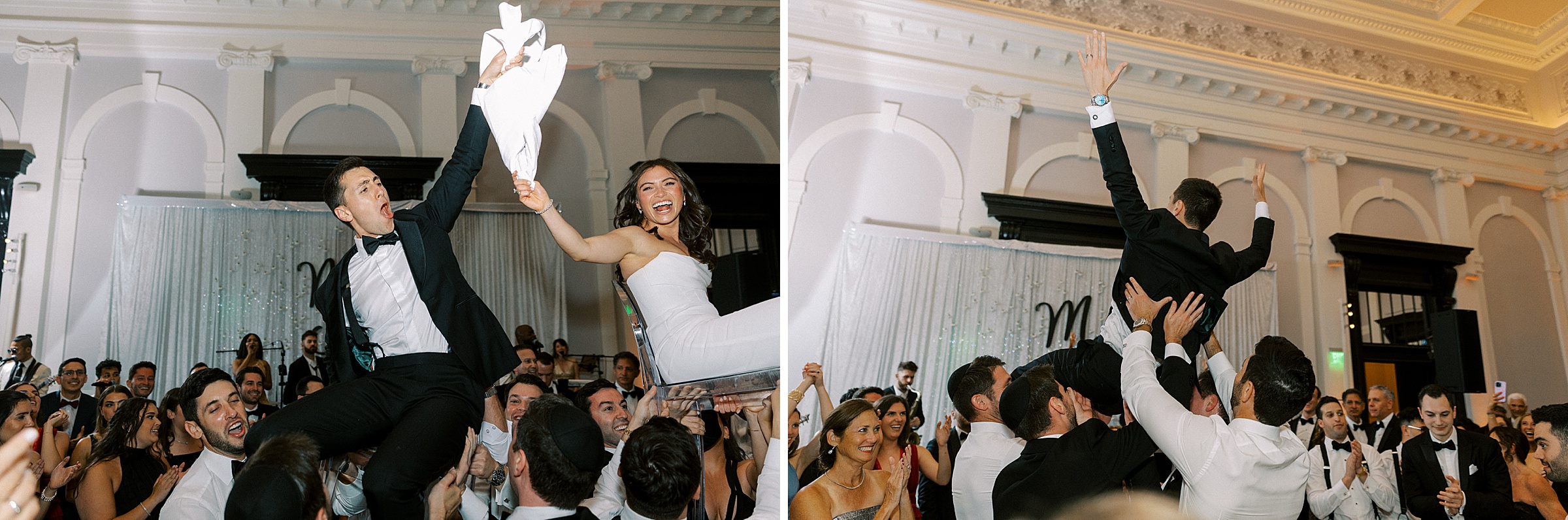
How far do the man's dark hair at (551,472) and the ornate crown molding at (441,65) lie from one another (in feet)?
9.16

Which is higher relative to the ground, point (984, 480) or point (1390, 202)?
point (1390, 202)

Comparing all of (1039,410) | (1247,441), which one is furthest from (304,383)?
(1247,441)

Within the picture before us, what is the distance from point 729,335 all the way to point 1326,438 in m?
3.66

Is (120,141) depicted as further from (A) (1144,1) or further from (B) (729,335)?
(A) (1144,1)

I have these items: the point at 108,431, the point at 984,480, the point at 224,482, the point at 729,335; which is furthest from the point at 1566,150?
the point at 108,431

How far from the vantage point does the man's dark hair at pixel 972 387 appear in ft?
13.4

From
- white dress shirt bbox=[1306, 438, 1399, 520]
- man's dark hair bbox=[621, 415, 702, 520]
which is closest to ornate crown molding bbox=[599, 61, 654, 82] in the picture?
man's dark hair bbox=[621, 415, 702, 520]

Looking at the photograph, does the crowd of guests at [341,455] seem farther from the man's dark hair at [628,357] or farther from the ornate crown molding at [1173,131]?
the ornate crown molding at [1173,131]

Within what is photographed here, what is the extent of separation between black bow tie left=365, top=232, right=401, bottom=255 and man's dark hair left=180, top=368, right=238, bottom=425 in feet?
2.36

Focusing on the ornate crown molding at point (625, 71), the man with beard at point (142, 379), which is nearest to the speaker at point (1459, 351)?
the ornate crown molding at point (625, 71)

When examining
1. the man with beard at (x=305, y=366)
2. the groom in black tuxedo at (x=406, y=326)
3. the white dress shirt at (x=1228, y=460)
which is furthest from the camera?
the man with beard at (x=305, y=366)

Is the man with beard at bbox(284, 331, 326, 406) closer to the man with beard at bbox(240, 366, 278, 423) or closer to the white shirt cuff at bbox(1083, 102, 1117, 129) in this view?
the man with beard at bbox(240, 366, 278, 423)

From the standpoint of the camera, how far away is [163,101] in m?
4.93

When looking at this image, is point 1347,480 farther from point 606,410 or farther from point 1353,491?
point 606,410
